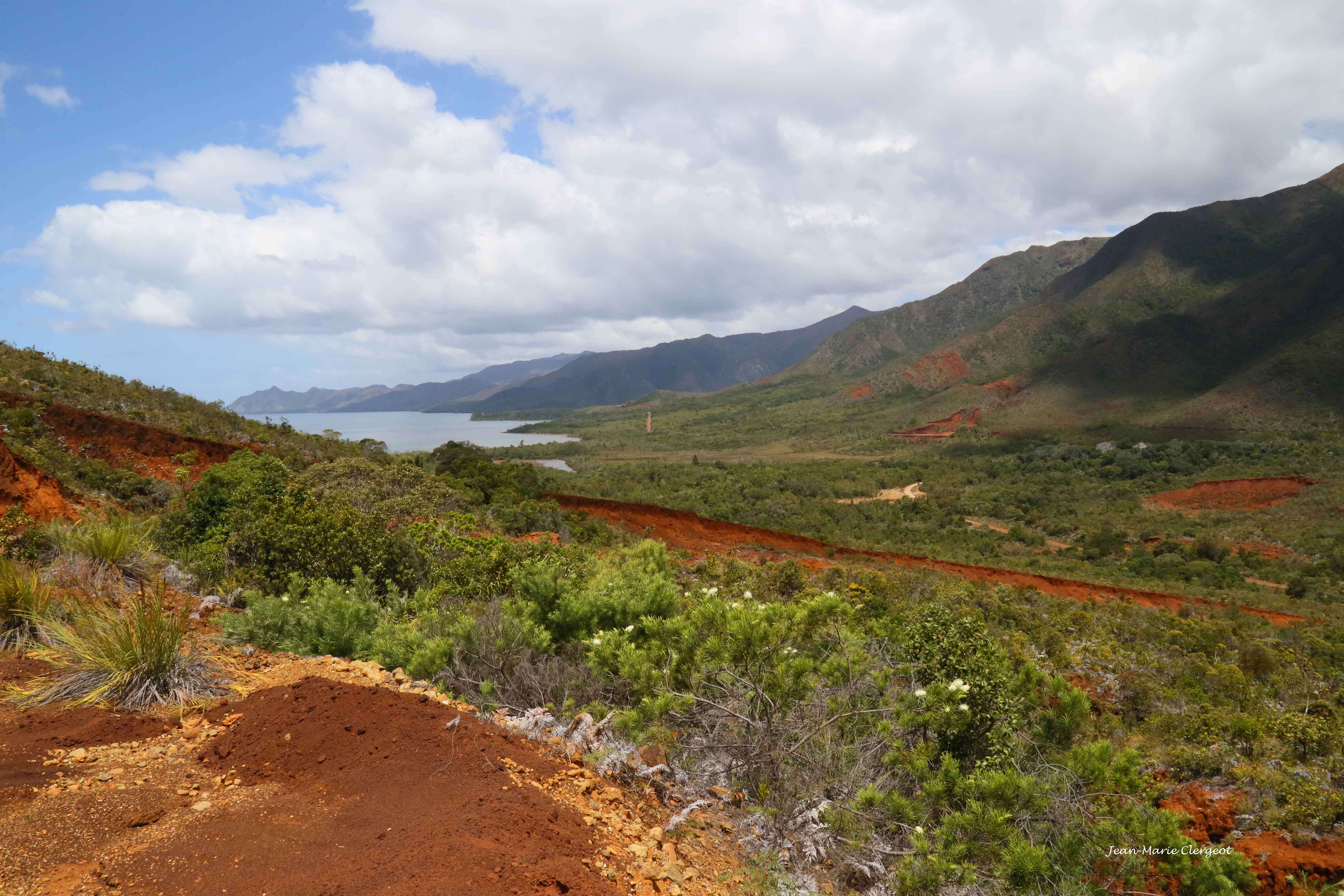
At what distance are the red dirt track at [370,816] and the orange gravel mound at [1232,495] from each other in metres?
34.2

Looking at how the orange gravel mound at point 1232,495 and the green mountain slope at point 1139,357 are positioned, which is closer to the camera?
the orange gravel mound at point 1232,495

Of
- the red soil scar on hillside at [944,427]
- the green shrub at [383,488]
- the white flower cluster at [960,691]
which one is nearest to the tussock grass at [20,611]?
the green shrub at [383,488]

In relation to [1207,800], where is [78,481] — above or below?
above

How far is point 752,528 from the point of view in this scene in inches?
850

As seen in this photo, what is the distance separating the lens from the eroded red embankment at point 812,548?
15086 mm

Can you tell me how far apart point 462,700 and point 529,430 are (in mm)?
107663

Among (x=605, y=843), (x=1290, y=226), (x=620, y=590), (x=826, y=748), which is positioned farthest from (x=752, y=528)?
(x=1290, y=226)

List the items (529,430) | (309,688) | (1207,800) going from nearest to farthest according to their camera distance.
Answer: (309,688), (1207,800), (529,430)

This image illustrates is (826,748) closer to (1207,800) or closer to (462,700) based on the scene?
(462,700)

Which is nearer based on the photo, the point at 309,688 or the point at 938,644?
the point at 309,688

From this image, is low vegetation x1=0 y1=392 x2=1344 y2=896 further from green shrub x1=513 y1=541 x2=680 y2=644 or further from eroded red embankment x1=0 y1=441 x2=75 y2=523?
eroded red embankment x1=0 y1=441 x2=75 y2=523

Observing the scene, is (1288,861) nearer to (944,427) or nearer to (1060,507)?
(1060,507)

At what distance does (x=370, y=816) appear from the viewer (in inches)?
115

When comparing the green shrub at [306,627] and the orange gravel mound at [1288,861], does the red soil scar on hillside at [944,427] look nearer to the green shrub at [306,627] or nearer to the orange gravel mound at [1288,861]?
the orange gravel mound at [1288,861]
